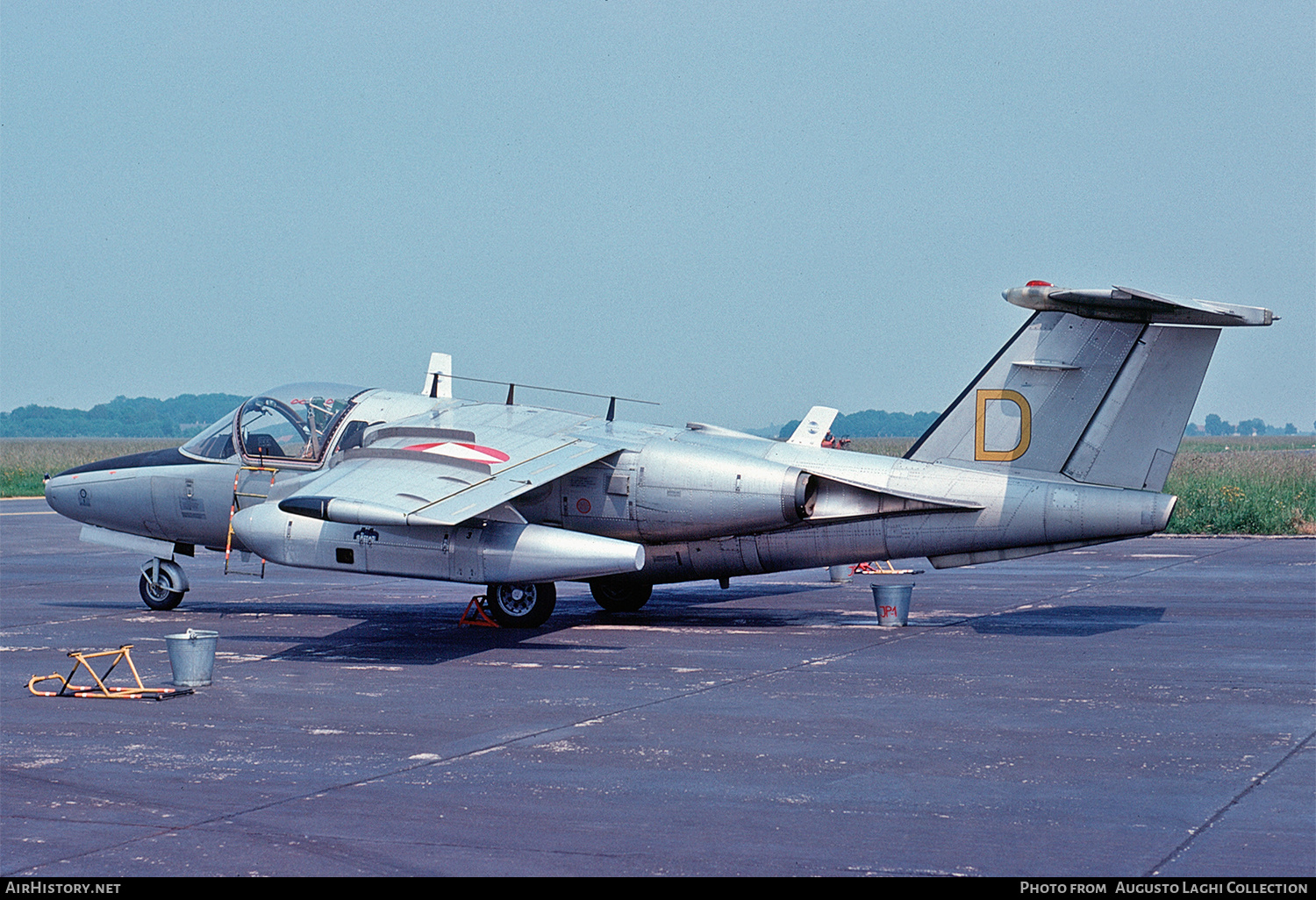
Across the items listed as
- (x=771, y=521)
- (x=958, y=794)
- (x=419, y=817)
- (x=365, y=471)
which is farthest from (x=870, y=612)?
(x=419, y=817)

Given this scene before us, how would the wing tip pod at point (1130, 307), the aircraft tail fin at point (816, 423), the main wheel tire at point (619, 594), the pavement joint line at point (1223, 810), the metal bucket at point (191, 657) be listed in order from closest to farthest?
1. the pavement joint line at point (1223, 810)
2. the metal bucket at point (191, 657)
3. the wing tip pod at point (1130, 307)
4. the main wheel tire at point (619, 594)
5. the aircraft tail fin at point (816, 423)

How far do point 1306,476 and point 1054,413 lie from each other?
31.8 m

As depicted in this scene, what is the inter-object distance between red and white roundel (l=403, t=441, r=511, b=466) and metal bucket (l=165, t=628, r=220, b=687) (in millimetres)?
4176

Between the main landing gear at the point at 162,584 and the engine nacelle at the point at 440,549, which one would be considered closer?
the engine nacelle at the point at 440,549

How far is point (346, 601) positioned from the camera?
2016cm

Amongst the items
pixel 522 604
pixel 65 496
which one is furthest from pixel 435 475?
pixel 65 496

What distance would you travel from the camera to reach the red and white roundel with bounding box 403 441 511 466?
52.4ft

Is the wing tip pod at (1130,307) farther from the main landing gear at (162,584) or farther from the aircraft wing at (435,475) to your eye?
the main landing gear at (162,584)

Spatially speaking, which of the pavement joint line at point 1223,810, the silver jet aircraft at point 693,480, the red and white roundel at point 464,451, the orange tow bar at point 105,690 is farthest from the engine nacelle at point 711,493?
the pavement joint line at point 1223,810

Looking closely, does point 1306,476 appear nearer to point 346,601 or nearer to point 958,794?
point 346,601

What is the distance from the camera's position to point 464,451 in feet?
53.1

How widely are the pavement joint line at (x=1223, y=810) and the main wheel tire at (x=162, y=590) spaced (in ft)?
47.1

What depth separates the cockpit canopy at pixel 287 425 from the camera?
57.7 ft

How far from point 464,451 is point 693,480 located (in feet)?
9.10
